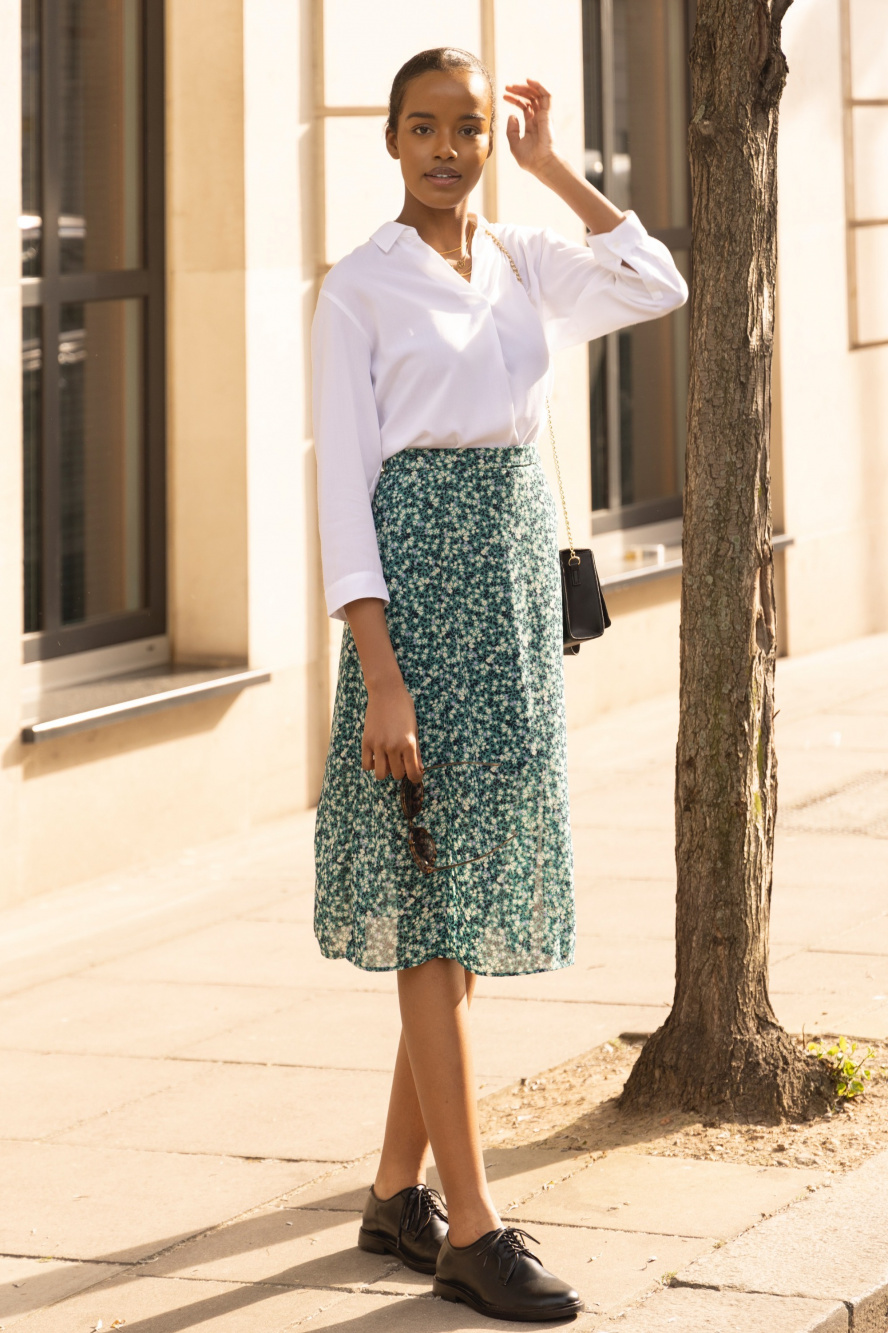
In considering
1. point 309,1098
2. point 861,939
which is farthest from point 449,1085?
point 861,939

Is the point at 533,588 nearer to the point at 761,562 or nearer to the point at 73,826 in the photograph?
the point at 761,562

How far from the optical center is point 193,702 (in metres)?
7.37

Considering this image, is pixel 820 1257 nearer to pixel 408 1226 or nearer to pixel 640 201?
pixel 408 1226

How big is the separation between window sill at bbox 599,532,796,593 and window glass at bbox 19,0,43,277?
10.5 feet

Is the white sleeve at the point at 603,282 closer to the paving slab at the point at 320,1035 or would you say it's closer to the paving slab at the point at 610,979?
the paving slab at the point at 320,1035

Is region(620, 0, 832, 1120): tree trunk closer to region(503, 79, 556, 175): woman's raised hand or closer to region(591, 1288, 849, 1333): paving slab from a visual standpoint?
region(503, 79, 556, 175): woman's raised hand

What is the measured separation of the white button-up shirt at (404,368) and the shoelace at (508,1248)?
3.38ft

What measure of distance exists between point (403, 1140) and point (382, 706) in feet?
2.65

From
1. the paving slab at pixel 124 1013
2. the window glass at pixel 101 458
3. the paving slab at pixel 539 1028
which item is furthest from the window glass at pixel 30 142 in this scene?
the paving slab at pixel 539 1028

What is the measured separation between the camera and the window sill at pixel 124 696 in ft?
22.1

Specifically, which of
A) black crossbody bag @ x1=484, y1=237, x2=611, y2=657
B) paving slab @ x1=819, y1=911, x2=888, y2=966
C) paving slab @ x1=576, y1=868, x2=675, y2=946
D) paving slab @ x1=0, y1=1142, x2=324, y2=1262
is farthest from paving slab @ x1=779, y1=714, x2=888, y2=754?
black crossbody bag @ x1=484, y1=237, x2=611, y2=657

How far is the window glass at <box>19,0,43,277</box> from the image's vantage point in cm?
713

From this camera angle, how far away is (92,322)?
7512 mm

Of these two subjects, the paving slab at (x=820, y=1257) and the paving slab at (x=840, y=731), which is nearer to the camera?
the paving slab at (x=820, y=1257)
